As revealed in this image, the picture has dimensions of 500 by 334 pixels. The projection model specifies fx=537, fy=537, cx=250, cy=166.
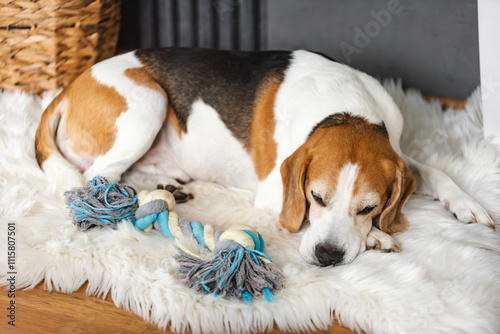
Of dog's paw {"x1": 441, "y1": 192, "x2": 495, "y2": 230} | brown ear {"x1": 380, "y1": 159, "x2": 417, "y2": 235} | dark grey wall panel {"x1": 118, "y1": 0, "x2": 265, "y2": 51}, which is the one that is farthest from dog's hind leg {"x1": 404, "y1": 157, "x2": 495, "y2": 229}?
dark grey wall panel {"x1": 118, "y1": 0, "x2": 265, "y2": 51}

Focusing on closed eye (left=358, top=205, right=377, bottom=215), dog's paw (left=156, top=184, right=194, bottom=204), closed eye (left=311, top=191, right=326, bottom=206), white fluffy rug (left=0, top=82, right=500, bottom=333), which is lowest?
dog's paw (left=156, top=184, right=194, bottom=204)

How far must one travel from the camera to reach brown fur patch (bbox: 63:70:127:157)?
312 centimetres

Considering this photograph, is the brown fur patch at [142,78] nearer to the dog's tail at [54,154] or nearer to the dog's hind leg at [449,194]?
the dog's tail at [54,154]

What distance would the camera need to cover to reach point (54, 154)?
3.13 meters

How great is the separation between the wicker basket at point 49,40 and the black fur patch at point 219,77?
116 centimetres

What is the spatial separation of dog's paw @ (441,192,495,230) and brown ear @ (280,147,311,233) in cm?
84

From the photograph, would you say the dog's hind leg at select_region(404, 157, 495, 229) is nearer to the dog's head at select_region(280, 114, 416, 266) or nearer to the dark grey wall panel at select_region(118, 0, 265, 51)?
the dog's head at select_region(280, 114, 416, 266)

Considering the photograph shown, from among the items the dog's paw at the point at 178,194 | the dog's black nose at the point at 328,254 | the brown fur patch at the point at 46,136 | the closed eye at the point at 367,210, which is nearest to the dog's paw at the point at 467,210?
the closed eye at the point at 367,210

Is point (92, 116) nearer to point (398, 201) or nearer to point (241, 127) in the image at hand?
point (241, 127)

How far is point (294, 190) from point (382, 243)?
1.57ft

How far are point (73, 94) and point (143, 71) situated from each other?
450mm

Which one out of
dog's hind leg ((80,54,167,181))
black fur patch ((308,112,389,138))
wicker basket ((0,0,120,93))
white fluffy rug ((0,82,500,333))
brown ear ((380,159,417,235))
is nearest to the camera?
white fluffy rug ((0,82,500,333))

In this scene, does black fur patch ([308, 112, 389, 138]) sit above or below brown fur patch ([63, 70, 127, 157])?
above

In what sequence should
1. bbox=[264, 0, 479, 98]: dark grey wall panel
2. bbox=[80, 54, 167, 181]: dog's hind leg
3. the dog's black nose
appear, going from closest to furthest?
1. the dog's black nose
2. bbox=[80, 54, 167, 181]: dog's hind leg
3. bbox=[264, 0, 479, 98]: dark grey wall panel
